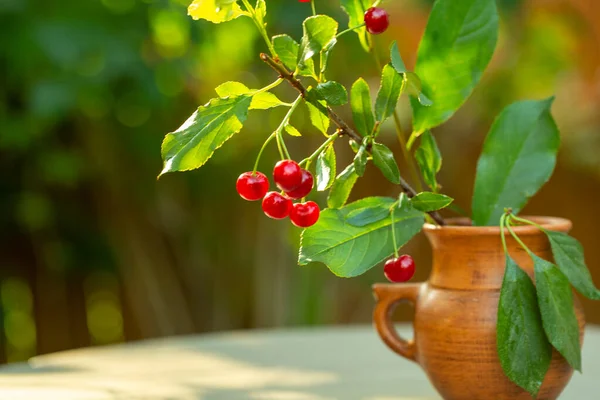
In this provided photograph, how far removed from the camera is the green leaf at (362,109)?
68cm

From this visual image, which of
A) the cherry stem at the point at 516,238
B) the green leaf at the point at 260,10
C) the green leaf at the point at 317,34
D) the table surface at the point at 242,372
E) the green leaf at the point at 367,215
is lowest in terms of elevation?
the table surface at the point at 242,372

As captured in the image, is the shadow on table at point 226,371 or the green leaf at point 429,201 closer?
the green leaf at point 429,201

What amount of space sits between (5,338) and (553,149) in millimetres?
2366

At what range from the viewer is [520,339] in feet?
2.32

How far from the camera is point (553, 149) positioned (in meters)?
0.82

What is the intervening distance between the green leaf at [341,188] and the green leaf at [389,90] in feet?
0.19

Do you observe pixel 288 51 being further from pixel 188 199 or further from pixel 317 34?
pixel 188 199

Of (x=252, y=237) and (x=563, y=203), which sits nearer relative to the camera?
(x=252, y=237)

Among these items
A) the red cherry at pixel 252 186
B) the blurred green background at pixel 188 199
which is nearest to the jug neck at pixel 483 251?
the red cherry at pixel 252 186

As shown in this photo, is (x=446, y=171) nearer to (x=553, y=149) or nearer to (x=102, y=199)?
(x=102, y=199)

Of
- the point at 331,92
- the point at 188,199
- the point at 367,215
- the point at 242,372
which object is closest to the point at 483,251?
the point at 367,215

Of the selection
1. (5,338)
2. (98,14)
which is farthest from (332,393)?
(5,338)

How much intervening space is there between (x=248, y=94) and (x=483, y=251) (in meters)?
0.27

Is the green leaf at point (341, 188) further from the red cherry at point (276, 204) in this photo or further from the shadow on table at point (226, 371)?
the shadow on table at point (226, 371)
